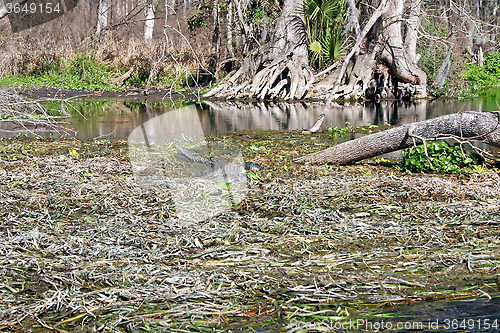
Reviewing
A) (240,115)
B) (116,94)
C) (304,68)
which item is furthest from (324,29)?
(116,94)

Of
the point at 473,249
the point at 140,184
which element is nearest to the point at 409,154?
the point at 473,249

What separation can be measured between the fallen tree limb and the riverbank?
551 millimetres

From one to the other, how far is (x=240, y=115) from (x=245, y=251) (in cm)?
915

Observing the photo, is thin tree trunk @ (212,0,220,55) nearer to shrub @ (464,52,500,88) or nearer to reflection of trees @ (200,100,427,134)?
reflection of trees @ (200,100,427,134)

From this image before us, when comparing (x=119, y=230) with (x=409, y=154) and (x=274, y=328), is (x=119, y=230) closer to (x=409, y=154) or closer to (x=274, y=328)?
(x=274, y=328)

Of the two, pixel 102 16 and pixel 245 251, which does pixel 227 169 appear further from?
pixel 102 16

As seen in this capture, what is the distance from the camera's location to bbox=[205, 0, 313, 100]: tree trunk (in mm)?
16719

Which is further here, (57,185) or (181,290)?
(57,185)

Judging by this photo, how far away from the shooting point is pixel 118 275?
3182 mm

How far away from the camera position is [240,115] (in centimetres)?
1248

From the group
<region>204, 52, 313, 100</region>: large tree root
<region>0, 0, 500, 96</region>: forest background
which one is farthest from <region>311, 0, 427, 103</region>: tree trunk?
<region>0, 0, 500, 96</region>: forest background

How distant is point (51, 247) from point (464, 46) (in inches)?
1131

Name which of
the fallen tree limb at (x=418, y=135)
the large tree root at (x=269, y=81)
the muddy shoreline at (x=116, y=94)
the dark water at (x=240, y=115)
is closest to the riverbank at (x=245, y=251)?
the fallen tree limb at (x=418, y=135)

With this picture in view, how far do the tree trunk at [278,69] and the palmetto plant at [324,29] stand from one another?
1.52ft
